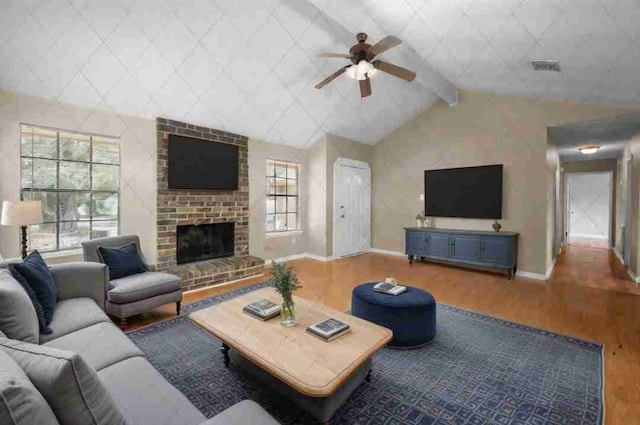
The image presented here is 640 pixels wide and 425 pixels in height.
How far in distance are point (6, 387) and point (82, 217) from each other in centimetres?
375

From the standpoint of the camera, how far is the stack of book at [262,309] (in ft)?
6.81

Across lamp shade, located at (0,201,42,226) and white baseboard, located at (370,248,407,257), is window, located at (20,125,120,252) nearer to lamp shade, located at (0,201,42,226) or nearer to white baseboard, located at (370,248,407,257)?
lamp shade, located at (0,201,42,226)

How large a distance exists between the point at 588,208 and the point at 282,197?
9.00m

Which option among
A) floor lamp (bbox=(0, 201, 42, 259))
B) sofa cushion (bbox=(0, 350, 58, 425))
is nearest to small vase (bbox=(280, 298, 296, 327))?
sofa cushion (bbox=(0, 350, 58, 425))

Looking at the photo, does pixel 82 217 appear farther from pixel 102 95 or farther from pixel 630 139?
pixel 630 139

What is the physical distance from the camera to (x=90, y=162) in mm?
3664

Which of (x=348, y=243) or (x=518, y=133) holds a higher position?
(x=518, y=133)

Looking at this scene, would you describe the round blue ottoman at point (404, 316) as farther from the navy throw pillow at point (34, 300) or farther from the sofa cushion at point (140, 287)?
the navy throw pillow at point (34, 300)

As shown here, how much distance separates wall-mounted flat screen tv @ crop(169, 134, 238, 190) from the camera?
4.22 metres

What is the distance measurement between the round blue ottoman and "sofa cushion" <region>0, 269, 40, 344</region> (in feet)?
7.17

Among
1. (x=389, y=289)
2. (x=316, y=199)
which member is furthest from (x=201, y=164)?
(x=389, y=289)

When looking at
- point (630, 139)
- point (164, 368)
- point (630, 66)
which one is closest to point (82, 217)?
point (164, 368)

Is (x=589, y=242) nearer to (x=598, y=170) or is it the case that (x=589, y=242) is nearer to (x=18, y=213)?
(x=598, y=170)

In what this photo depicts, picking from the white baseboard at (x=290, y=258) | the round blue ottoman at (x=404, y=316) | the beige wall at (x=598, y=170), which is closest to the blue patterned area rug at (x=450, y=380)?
the round blue ottoman at (x=404, y=316)
